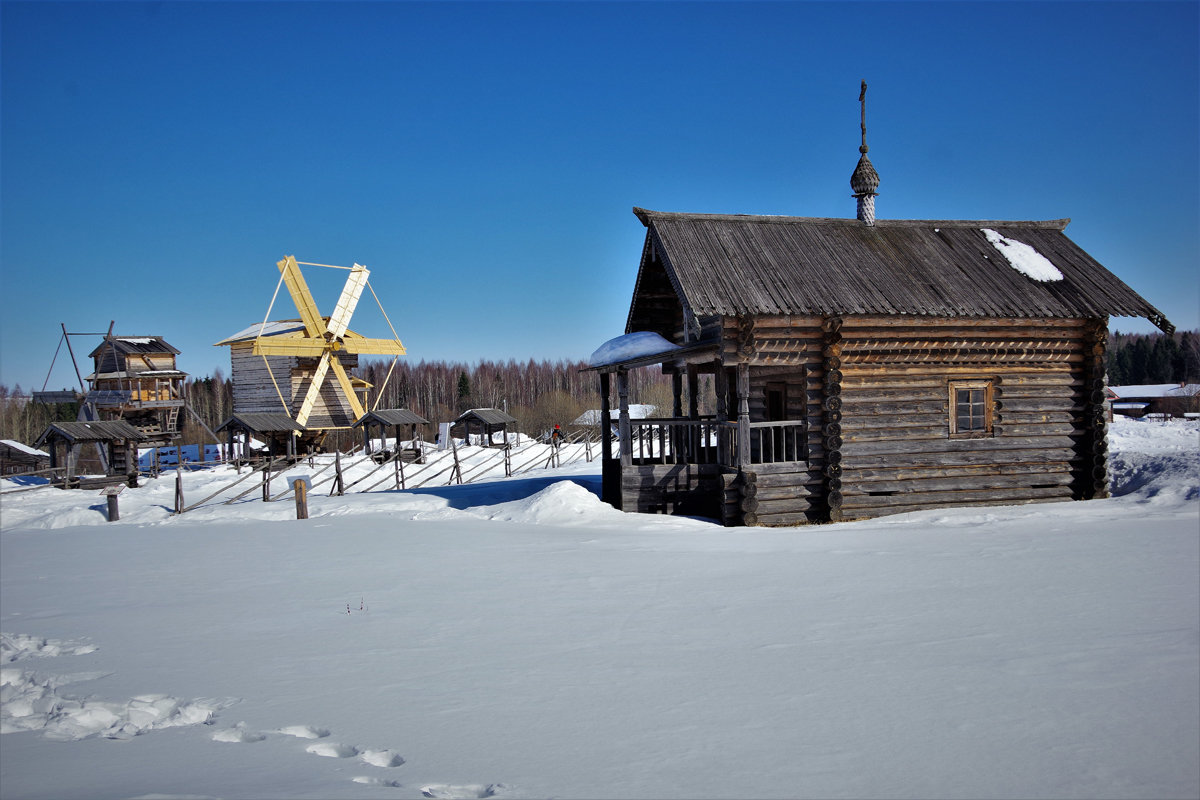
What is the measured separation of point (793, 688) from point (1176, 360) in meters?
104

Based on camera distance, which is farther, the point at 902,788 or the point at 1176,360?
the point at 1176,360

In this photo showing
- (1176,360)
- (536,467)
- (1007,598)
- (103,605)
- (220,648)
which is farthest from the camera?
(1176,360)

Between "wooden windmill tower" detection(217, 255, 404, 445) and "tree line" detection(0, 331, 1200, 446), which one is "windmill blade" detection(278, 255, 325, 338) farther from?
"tree line" detection(0, 331, 1200, 446)

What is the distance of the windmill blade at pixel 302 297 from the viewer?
128 feet

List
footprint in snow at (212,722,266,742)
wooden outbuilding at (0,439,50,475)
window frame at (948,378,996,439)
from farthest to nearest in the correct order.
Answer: wooden outbuilding at (0,439,50,475), window frame at (948,378,996,439), footprint in snow at (212,722,266,742)

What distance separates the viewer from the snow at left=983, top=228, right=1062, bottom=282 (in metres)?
16.2

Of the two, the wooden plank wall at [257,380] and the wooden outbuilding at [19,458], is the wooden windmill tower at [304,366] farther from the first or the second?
the wooden outbuilding at [19,458]

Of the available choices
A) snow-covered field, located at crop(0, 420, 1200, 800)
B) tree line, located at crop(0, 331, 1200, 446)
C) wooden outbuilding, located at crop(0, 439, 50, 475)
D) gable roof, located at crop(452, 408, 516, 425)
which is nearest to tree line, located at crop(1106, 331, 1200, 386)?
tree line, located at crop(0, 331, 1200, 446)

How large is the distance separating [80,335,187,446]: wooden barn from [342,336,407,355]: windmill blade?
940cm

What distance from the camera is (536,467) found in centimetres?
3325

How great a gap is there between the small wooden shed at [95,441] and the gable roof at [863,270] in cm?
2223

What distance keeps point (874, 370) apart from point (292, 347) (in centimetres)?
2927

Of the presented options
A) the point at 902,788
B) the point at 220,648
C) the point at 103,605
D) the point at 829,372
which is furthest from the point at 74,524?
the point at 902,788

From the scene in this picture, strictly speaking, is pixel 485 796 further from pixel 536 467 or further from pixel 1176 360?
pixel 1176 360
